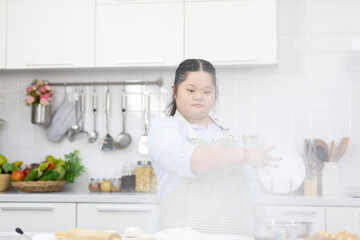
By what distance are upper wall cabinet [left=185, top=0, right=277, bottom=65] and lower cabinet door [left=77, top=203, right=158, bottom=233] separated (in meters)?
0.71

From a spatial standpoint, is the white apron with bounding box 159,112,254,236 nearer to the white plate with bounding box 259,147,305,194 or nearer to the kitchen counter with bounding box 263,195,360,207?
the kitchen counter with bounding box 263,195,360,207

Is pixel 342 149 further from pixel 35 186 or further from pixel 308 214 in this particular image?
pixel 35 186

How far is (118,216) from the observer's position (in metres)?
2.16

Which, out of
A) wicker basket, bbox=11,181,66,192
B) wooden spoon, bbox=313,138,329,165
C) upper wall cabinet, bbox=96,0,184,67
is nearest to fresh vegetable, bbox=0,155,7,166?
wicker basket, bbox=11,181,66,192

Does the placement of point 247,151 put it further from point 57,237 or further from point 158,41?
point 158,41

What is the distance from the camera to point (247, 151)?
0.91m

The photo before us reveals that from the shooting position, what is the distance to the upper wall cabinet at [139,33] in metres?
2.35

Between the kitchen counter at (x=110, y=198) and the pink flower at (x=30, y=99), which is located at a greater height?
the pink flower at (x=30, y=99)

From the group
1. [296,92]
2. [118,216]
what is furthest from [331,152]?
[118,216]

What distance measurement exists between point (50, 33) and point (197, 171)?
5.36 feet

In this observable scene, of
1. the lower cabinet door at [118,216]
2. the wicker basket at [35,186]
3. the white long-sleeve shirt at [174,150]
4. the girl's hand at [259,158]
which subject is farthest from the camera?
the wicker basket at [35,186]

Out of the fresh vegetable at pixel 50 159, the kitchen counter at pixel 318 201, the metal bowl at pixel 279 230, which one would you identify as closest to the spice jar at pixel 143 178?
the fresh vegetable at pixel 50 159

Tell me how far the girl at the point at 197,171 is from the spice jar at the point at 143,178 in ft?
3.98

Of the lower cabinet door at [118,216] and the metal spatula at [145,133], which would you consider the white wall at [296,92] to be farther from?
the lower cabinet door at [118,216]
